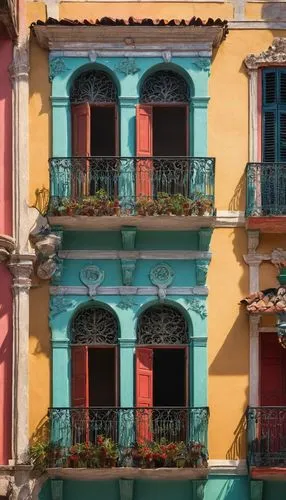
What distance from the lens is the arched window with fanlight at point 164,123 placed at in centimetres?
2252

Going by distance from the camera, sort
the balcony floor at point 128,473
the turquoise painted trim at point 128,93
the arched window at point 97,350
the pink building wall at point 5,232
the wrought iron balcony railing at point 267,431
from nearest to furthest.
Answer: the balcony floor at point 128,473
the wrought iron balcony railing at point 267,431
the pink building wall at point 5,232
the arched window at point 97,350
the turquoise painted trim at point 128,93

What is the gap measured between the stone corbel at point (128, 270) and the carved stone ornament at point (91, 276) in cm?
34

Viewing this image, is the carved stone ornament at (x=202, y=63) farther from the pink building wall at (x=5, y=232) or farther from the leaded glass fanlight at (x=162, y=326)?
the leaded glass fanlight at (x=162, y=326)

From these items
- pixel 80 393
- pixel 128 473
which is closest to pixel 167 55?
pixel 80 393

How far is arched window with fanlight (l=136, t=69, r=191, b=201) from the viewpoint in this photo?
2252 centimetres

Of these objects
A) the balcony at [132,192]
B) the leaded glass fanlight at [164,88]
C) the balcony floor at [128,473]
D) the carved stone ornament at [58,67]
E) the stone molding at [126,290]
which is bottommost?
the balcony floor at [128,473]

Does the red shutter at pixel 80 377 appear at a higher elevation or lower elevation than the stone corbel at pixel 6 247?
lower

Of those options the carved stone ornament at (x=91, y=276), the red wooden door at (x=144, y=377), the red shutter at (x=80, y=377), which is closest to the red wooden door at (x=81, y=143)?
the carved stone ornament at (x=91, y=276)

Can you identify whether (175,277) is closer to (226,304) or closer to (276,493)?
(226,304)

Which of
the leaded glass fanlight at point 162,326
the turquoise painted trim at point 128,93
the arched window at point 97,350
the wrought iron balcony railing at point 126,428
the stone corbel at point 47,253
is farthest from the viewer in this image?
the turquoise painted trim at point 128,93

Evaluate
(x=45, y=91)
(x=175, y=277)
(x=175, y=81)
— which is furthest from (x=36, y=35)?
(x=175, y=277)

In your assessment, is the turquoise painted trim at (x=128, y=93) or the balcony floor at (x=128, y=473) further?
the turquoise painted trim at (x=128, y=93)

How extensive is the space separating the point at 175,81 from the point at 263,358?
4509 millimetres

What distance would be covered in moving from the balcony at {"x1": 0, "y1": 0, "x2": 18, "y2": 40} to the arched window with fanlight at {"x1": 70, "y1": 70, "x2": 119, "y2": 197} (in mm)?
1236
